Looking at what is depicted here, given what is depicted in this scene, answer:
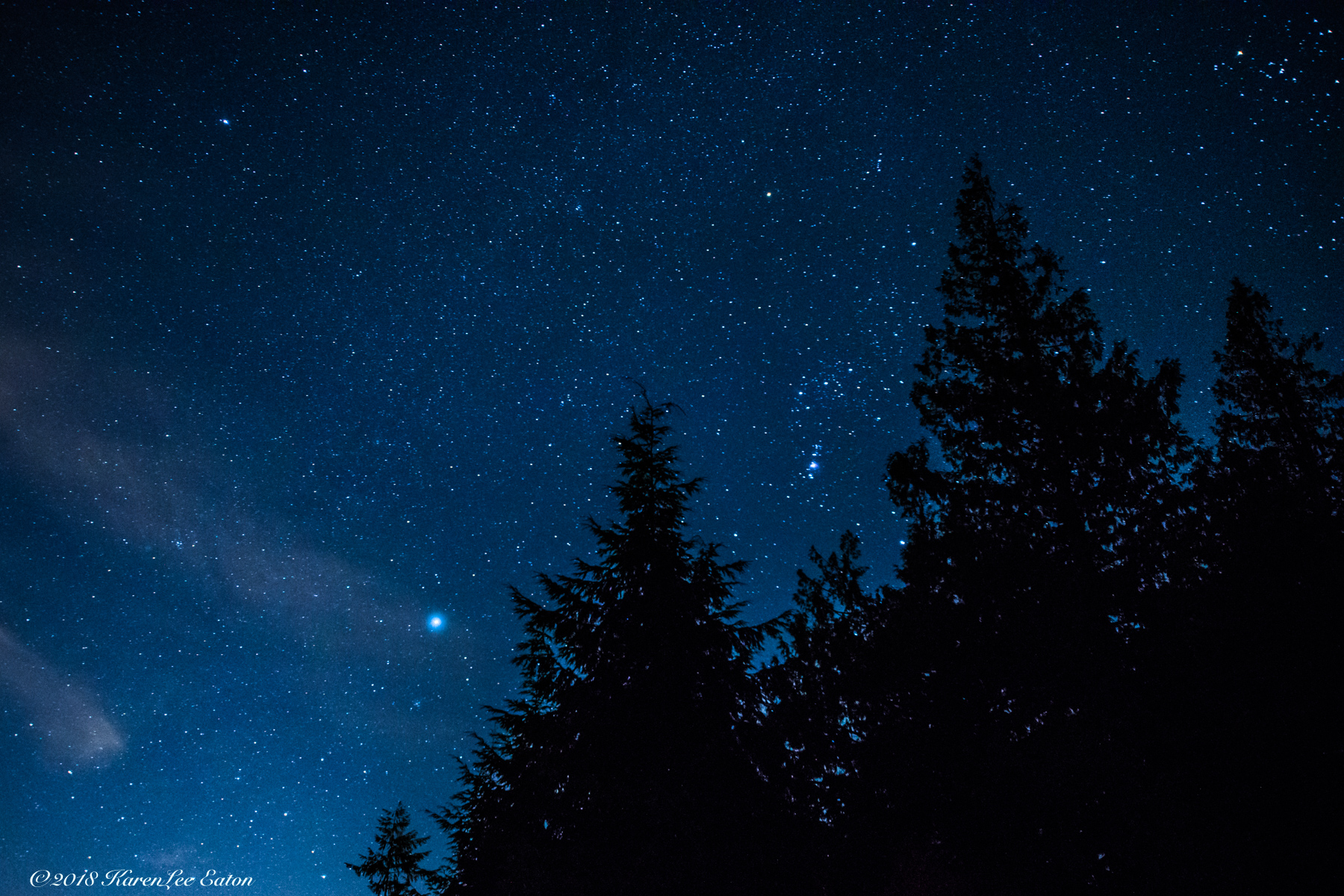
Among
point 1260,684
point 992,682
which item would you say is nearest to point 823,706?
point 992,682

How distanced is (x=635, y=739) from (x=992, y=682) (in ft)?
17.2

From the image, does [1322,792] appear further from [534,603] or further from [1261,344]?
[534,603]

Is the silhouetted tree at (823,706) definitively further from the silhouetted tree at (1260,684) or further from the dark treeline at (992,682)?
the silhouetted tree at (1260,684)

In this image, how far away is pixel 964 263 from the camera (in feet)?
39.4

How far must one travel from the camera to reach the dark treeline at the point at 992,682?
793 centimetres

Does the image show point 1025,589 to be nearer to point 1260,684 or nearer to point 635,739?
point 1260,684

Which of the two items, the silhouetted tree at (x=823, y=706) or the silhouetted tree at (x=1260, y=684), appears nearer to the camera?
the silhouetted tree at (x=1260, y=684)

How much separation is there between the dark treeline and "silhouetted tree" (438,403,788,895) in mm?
43

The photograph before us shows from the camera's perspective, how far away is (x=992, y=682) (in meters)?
9.18

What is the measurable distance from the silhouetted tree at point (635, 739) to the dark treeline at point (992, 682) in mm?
43


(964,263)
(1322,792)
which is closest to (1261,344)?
(964,263)

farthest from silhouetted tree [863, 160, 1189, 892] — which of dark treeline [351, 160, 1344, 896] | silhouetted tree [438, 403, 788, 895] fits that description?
silhouetted tree [438, 403, 788, 895]

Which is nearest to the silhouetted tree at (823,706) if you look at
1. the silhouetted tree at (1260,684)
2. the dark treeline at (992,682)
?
the dark treeline at (992,682)

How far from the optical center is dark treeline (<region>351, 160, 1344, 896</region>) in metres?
7.93
